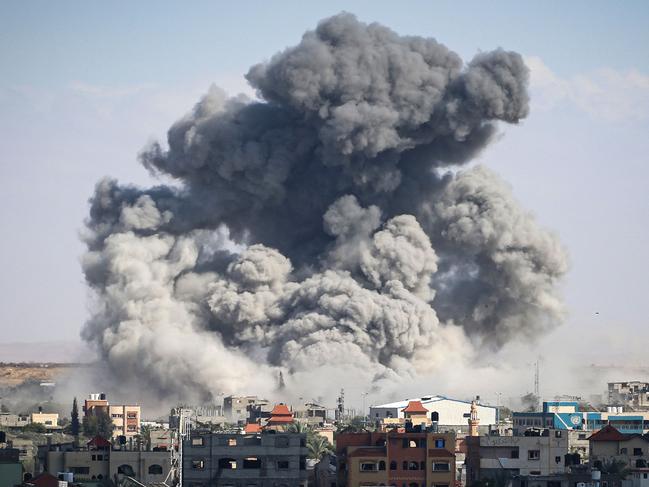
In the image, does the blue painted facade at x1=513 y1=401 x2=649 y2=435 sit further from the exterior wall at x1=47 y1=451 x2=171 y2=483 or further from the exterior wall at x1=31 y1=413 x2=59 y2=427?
the exterior wall at x1=47 y1=451 x2=171 y2=483

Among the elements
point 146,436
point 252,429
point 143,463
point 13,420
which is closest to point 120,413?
point 13,420

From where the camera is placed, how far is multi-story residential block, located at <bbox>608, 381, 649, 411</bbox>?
132 m

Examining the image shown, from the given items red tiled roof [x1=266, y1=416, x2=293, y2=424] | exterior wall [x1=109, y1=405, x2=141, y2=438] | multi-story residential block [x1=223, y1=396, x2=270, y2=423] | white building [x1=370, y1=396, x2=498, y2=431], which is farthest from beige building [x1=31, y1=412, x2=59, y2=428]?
red tiled roof [x1=266, y1=416, x2=293, y2=424]

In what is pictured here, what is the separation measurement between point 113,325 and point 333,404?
16.1 m

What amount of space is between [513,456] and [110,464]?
13985mm

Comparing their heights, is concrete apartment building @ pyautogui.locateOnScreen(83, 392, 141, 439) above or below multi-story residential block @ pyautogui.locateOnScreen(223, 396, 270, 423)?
below

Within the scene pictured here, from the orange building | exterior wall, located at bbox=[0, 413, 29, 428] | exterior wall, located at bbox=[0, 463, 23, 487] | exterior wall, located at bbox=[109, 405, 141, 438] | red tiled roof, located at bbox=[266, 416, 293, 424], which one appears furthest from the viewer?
exterior wall, located at bbox=[0, 413, 29, 428]

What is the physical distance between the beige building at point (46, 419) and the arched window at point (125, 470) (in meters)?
40.4

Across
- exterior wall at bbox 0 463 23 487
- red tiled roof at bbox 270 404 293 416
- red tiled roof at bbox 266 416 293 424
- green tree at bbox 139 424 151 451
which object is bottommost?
exterior wall at bbox 0 463 23 487

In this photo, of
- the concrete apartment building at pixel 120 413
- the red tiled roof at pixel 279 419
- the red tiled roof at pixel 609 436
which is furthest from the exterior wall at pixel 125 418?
the red tiled roof at pixel 609 436

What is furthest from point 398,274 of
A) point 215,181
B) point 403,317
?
point 215,181

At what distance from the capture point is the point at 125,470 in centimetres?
7225

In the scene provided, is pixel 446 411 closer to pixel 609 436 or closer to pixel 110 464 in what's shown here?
pixel 609 436

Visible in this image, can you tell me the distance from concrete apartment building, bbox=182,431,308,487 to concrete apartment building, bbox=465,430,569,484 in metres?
7.43
